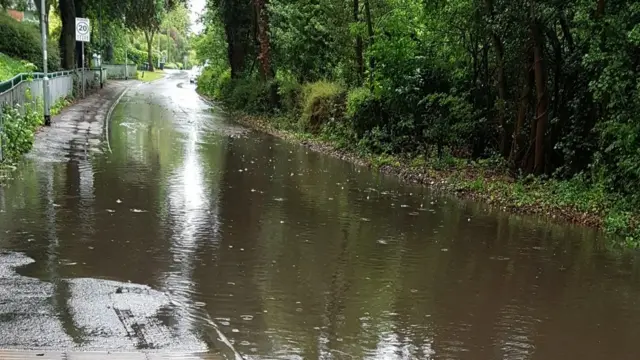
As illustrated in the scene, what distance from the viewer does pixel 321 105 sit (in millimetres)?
22734

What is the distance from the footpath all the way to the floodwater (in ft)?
6.03

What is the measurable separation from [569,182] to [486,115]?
401 centimetres

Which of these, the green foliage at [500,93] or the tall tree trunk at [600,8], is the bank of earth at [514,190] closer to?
the green foliage at [500,93]

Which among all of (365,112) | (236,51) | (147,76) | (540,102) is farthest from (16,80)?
(147,76)

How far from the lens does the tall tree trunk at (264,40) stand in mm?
27984

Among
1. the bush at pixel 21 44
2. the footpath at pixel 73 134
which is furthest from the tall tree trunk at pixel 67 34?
the footpath at pixel 73 134

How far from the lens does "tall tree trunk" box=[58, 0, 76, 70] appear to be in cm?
3412

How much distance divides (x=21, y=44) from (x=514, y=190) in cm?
2922

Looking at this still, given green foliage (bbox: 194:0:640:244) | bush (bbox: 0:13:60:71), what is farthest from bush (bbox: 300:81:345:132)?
bush (bbox: 0:13:60:71)

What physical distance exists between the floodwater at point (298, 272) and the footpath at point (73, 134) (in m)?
1.84

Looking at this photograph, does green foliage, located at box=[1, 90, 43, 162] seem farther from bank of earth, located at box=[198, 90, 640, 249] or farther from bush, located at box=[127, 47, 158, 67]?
bush, located at box=[127, 47, 158, 67]

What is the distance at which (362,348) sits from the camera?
5.33 m

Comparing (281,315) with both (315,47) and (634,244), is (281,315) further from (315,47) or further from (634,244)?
(315,47)

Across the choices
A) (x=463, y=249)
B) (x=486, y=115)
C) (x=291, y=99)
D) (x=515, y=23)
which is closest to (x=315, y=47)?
(x=291, y=99)
